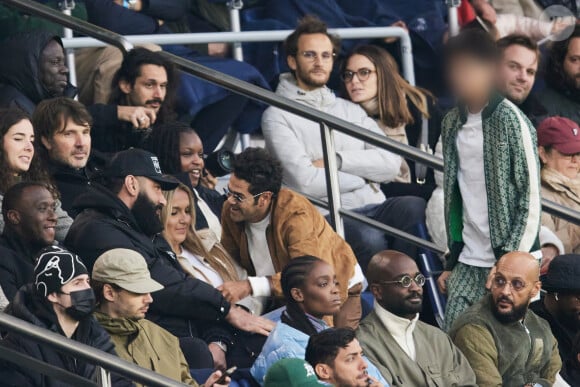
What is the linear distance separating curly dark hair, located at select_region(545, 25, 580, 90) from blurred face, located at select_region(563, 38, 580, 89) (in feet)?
0.06

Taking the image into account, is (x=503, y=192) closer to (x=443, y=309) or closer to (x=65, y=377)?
(x=443, y=309)

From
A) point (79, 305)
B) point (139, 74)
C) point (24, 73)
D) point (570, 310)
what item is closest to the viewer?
point (79, 305)

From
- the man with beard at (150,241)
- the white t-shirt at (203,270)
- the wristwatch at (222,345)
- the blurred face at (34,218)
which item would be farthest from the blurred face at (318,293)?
the blurred face at (34,218)

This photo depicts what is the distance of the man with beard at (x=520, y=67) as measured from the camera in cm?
1196

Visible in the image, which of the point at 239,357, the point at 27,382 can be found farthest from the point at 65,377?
the point at 239,357

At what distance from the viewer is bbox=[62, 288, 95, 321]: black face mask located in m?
8.38

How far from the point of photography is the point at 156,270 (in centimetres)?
941

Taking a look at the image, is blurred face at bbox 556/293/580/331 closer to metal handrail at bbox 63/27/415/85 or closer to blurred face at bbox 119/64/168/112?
blurred face at bbox 119/64/168/112

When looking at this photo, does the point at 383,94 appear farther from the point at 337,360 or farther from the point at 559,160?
the point at 337,360

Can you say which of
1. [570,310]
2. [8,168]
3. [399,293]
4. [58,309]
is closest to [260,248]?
[399,293]

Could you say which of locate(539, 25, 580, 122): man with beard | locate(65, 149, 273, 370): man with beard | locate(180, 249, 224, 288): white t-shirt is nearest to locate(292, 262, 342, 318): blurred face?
locate(65, 149, 273, 370): man with beard

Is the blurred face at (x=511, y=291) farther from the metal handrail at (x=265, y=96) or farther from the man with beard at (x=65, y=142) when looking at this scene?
the man with beard at (x=65, y=142)

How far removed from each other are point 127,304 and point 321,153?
288cm

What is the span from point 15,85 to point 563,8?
4310 millimetres
